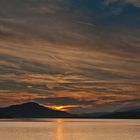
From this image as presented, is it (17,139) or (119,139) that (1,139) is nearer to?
(17,139)

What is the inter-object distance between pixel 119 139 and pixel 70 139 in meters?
10.7

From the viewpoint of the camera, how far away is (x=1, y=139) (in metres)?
93.6

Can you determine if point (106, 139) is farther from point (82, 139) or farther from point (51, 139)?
point (51, 139)

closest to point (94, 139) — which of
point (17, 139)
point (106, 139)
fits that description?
point (106, 139)

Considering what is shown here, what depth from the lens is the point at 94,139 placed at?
303ft

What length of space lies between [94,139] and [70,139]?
528 centimetres

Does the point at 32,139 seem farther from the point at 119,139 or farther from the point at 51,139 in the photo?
the point at 119,139

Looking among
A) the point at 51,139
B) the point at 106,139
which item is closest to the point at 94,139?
the point at 106,139

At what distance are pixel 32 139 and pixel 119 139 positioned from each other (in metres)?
18.6

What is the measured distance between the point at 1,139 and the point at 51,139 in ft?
36.0

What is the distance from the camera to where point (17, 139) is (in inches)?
3656

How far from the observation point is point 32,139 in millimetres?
90875

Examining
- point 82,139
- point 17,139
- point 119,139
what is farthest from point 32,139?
point 119,139

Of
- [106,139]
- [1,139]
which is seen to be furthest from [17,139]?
[106,139]
